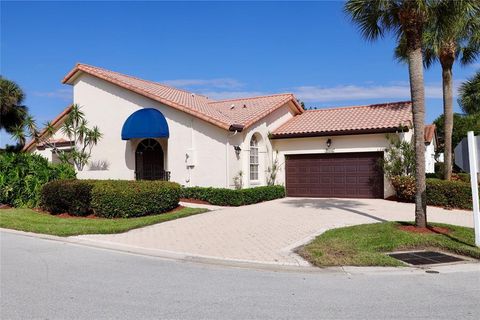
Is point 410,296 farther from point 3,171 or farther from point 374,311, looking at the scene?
point 3,171

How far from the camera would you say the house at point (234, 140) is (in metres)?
18.8

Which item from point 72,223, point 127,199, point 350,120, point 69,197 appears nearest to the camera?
point 72,223

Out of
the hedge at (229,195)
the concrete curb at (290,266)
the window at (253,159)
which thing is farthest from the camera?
the window at (253,159)

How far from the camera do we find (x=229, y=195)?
17.2m

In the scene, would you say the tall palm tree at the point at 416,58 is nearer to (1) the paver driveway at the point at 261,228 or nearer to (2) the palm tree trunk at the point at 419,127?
(2) the palm tree trunk at the point at 419,127

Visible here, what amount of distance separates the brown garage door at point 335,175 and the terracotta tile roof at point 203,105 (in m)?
3.07

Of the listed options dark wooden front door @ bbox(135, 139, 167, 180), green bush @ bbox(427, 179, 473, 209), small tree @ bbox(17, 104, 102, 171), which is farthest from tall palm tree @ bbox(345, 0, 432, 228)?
small tree @ bbox(17, 104, 102, 171)

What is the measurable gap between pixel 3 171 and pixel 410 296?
16.9m

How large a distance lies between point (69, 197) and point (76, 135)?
30.1 feet

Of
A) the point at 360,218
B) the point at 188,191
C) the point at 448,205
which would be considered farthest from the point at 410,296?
the point at 188,191

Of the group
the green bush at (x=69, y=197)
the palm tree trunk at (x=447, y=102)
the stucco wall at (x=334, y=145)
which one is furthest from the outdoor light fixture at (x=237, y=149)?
the palm tree trunk at (x=447, y=102)

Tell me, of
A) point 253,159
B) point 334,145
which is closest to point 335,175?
point 334,145

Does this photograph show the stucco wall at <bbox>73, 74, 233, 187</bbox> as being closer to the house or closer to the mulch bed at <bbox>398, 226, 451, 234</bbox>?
the house

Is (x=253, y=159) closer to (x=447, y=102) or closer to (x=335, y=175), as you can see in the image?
(x=335, y=175)
